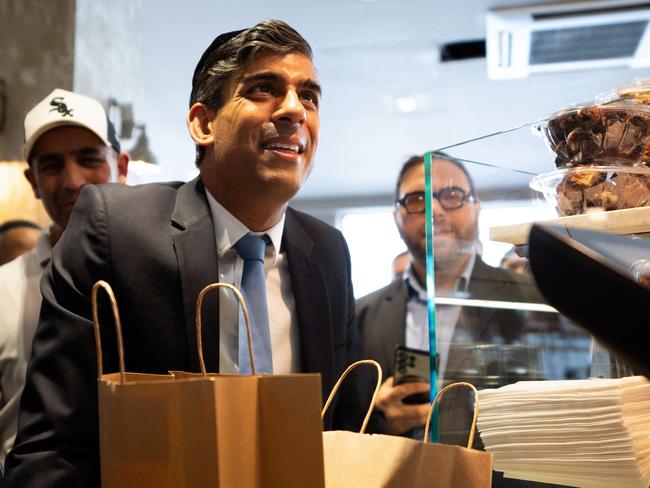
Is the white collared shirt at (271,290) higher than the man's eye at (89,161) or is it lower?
lower

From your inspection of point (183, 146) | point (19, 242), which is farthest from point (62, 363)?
point (183, 146)

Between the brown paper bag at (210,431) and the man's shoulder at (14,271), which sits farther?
the man's shoulder at (14,271)

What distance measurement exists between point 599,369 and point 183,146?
6.12 m

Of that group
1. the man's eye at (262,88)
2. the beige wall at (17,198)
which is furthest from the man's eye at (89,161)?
the beige wall at (17,198)

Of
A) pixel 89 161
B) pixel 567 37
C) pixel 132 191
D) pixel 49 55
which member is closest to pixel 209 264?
pixel 132 191

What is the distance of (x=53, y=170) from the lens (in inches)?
79.7

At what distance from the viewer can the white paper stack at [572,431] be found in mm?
1033

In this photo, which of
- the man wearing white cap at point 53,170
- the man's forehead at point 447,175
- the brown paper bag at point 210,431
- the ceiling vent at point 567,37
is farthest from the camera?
the ceiling vent at point 567,37

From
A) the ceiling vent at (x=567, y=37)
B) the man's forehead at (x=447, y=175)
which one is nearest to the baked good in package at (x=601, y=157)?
the man's forehead at (x=447, y=175)

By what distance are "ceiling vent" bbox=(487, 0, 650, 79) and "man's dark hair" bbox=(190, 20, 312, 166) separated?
2730mm

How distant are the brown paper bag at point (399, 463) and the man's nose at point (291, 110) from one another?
25.6 inches

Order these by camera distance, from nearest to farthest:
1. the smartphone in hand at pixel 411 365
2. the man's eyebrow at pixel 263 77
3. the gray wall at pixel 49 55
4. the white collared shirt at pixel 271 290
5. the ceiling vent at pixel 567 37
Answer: the white collared shirt at pixel 271 290 → the man's eyebrow at pixel 263 77 → the smartphone in hand at pixel 411 365 → the gray wall at pixel 49 55 → the ceiling vent at pixel 567 37

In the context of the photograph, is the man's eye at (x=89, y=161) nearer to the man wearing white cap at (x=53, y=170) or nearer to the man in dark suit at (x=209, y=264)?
the man wearing white cap at (x=53, y=170)

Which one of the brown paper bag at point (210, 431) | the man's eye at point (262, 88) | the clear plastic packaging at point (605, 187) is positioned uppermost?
the man's eye at point (262, 88)
